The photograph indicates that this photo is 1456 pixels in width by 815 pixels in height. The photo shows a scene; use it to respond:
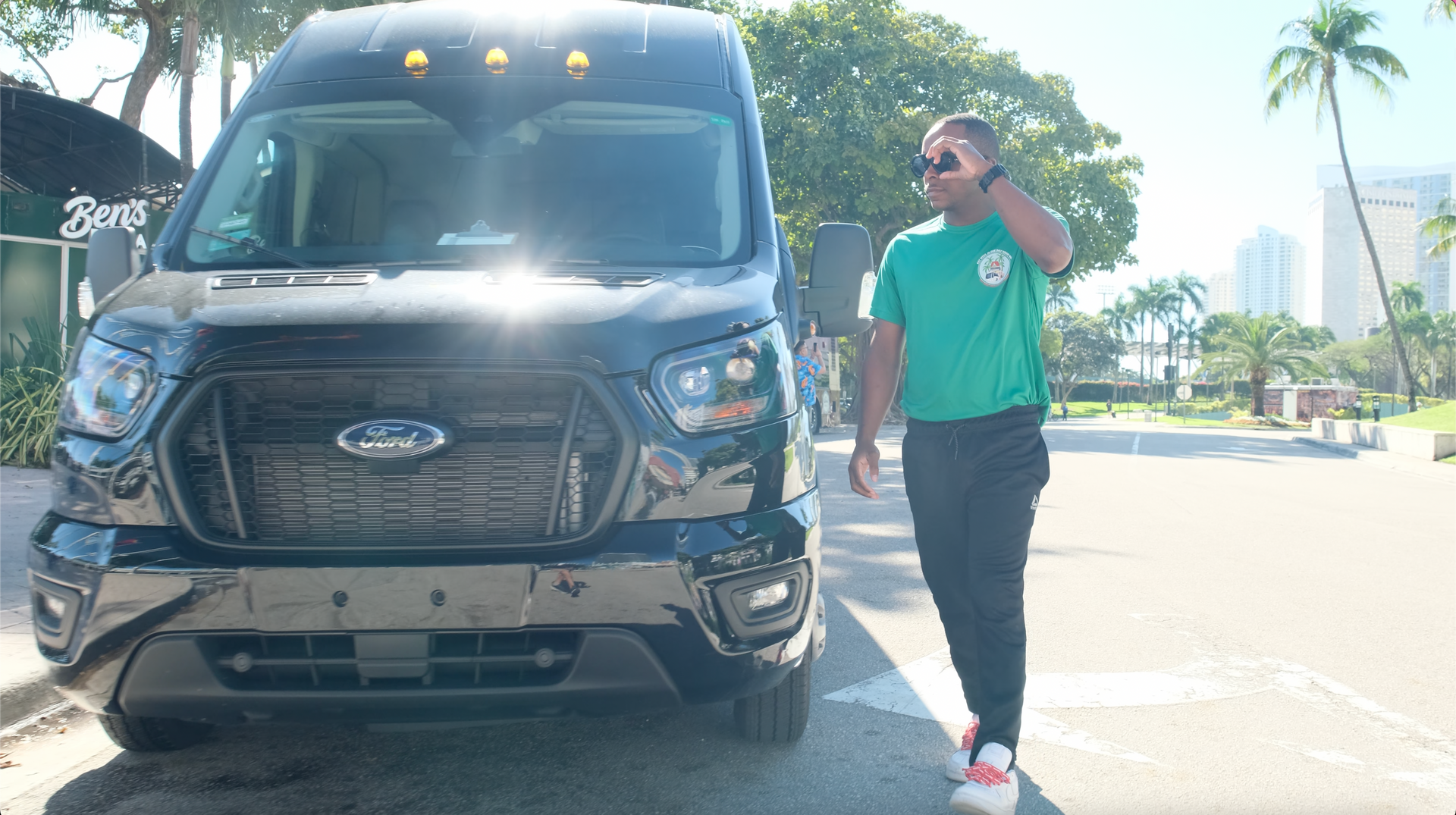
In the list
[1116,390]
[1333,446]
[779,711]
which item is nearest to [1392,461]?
[1333,446]

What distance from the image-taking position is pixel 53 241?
16203 mm

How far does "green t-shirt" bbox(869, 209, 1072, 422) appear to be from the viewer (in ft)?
10.4

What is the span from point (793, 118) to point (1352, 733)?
23948 mm

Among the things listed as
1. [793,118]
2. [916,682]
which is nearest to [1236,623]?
[916,682]

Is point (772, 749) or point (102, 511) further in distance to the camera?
point (772, 749)

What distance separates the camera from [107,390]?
254cm

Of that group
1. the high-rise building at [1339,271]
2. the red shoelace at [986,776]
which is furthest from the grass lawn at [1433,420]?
the high-rise building at [1339,271]

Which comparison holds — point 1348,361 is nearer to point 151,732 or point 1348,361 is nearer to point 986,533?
point 986,533

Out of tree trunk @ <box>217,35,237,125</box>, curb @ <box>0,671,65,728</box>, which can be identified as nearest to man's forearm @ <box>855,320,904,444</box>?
curb @ <box>0,671,65,728</box>

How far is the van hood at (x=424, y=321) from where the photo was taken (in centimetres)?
249

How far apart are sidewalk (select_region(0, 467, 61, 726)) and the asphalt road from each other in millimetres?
157

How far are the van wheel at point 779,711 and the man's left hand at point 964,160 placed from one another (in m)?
1.46

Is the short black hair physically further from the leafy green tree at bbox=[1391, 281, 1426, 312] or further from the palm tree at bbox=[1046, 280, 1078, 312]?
the leafy green tree at bbox=[1391, 281, 1426, 312]

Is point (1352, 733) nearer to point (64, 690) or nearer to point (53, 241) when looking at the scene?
point (64, 690)
